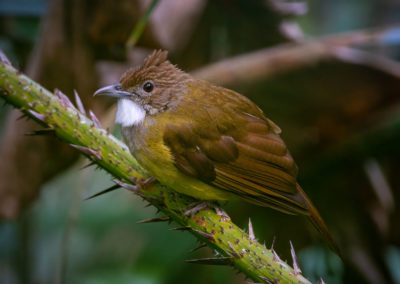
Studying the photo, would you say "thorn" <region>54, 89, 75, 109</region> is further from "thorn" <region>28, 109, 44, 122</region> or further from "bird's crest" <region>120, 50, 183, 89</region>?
"bird's crest" <region>120, 50, 183, 89</region>

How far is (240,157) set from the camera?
7.15 feet

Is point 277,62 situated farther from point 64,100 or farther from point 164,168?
point 64,100

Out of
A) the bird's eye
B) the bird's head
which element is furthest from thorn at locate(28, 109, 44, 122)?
Answer: the bird's eye

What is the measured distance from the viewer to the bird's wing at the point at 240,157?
2.12 meters

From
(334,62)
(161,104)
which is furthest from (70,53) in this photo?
(334,62)

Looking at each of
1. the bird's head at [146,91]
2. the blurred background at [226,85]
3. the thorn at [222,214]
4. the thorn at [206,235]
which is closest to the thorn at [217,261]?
the thorn at [206,235]

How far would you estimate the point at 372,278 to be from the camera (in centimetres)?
325

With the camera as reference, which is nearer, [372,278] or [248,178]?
Result: [248,178]

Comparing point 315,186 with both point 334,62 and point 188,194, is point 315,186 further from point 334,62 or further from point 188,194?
point 188,194

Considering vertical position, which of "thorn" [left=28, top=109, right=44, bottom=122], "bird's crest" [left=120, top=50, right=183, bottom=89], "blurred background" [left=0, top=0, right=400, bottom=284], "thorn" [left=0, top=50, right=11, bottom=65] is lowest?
"blurred background" [left=0, top=0, right=400, bottom=284]

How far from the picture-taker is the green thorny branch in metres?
1.70

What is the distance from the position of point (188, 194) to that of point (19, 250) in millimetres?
1885

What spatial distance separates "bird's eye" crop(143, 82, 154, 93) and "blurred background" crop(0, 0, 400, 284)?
42cm

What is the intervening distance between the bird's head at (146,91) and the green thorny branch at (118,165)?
425 mm
